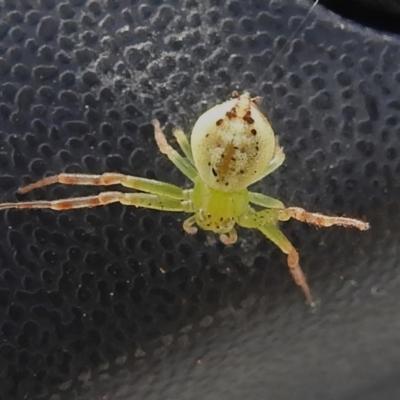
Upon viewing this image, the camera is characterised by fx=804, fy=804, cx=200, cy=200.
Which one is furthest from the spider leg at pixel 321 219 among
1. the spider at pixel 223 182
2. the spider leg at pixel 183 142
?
the spider leg at pixel 183 142

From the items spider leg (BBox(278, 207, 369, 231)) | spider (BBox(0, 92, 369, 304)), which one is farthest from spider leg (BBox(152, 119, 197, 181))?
spider leg (BBox(278, 207, 369, 231))

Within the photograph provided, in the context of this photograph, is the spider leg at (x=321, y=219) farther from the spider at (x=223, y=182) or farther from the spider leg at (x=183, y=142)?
the spider leg at (x=183, y=142)

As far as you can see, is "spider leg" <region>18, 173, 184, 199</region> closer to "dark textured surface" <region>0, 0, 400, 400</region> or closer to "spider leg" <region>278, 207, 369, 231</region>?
"dark textured surface" <region>0, 0, 400, 400</region>

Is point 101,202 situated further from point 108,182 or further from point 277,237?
point 277,237

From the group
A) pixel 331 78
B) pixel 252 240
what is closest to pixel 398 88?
pixel 331 78

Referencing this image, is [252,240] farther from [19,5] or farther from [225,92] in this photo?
[19,5]

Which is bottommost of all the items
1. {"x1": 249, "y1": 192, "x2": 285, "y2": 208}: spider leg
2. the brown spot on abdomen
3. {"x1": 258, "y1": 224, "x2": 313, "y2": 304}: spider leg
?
{"x1": 258, "y1": 224, "x2": 313, "y2": 304}: spider leg

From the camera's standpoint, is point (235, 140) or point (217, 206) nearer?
point (235, 140)

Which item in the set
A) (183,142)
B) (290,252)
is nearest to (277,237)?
(290,252)
